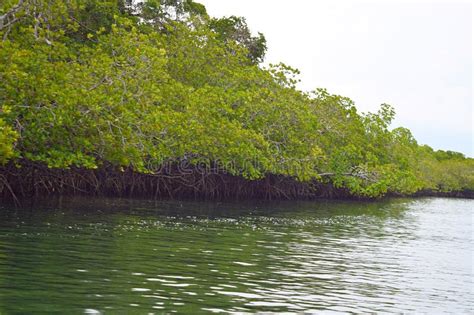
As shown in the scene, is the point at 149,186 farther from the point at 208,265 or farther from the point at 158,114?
the point at 208,265

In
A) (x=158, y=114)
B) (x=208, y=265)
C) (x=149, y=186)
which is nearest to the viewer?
(x=208, y=265)

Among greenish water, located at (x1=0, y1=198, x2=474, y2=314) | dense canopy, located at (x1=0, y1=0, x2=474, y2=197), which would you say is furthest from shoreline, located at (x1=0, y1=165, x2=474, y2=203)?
greenish water, located at (x1=0, y1=198, x2=474, y2=314)

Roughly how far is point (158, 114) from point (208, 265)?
11806 millimetres

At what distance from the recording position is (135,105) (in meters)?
24.9

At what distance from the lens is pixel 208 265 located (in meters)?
14.8

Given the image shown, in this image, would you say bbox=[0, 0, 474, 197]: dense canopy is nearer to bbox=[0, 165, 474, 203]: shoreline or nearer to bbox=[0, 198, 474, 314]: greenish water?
bbox=[0, 165, 474, 203]: shoreline

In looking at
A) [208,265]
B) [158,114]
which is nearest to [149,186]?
[158,114]

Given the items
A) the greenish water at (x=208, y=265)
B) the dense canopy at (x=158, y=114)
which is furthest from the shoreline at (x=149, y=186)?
the greenish water at (x=208, y=265)

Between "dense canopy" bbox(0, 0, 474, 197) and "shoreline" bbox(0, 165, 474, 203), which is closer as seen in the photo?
"dense canopy" bbox(0, 0, 474, 197)

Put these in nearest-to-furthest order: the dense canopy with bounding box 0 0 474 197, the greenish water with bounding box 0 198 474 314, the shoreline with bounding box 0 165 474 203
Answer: the greenish water with bounding box 0 198 474 314
the dense canopy with bounding box 0 0 474 197
the shoreline with bounding box 0 165 474 203

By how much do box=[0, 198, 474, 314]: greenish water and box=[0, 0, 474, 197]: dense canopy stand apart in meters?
2.36

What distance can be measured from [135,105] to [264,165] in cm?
1277

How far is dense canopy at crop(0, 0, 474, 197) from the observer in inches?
894

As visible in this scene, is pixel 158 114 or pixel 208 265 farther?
pixel 158 114
